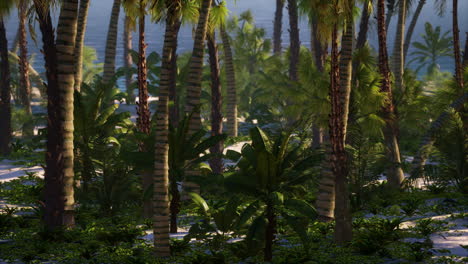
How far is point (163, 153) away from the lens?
12.3 metres

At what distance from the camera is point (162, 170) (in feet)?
40.5

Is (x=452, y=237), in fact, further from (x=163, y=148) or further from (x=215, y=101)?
(x=215, y=101)

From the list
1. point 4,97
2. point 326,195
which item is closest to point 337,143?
point 326,195

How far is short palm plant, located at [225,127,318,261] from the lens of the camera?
11664 mm

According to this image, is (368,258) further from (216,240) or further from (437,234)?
(216,240)

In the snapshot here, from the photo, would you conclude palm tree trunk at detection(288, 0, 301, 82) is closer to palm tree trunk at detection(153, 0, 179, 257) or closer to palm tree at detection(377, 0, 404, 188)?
palm tree at detection(377, 0, 404, 188)

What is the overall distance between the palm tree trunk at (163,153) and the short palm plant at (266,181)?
1.32 metres

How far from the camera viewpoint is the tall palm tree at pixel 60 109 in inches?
535

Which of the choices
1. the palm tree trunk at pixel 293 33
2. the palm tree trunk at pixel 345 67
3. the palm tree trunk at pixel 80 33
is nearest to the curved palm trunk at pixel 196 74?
the palm tree trunk at pixel 80 33

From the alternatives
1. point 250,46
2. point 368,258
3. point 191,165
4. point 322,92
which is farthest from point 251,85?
point 368,258

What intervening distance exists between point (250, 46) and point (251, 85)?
5.78m

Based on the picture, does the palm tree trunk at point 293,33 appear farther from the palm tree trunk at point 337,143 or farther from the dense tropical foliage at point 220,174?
the palm tree trunk at point 337,143

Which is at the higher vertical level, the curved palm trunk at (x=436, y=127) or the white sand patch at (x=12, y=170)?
the curved palm trunk at (x=436, y=127)

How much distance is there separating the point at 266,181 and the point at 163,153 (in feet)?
6.57
